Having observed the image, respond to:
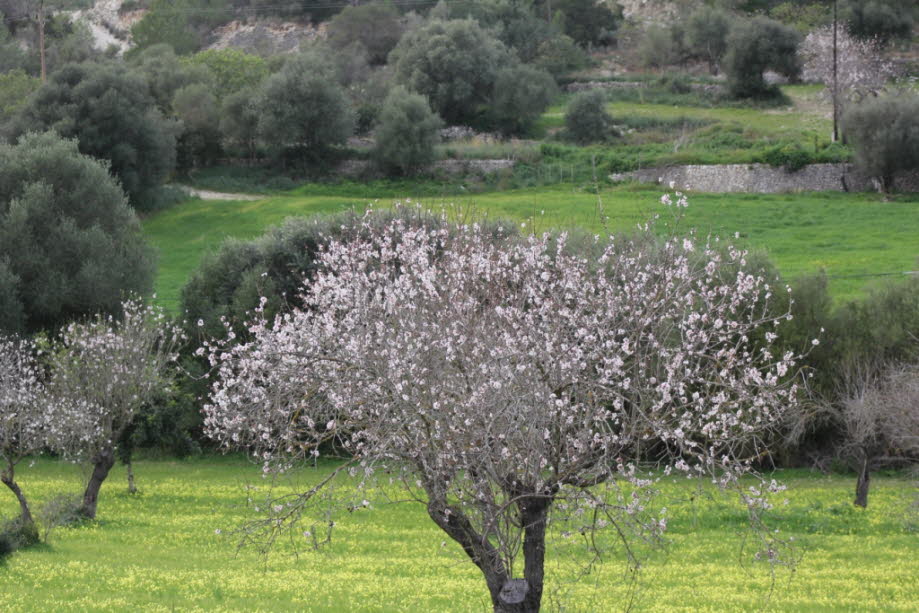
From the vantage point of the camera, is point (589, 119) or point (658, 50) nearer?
point (589, 119)

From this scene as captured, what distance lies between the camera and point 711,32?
87.4 metres

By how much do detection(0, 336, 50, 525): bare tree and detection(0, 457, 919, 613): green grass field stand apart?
5.05 feet

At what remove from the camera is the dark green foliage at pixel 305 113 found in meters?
61.6

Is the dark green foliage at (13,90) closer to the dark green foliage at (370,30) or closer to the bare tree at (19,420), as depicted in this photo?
the dark green foliage at (370,30)

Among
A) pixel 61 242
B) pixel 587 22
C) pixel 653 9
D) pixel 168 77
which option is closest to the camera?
pixel 61 242

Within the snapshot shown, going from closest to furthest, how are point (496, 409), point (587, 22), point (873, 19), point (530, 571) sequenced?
1. point (496, 409)
2. point (530, 571)
3. point (873, 19)
4. point (587, 22)

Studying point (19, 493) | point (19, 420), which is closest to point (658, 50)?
point (19, 420)

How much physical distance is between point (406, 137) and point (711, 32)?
3692 centimetres

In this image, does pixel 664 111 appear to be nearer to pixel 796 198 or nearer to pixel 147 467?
pixel 796 198

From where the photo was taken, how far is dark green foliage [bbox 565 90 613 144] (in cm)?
6681

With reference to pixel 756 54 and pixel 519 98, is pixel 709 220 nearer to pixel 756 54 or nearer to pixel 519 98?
pixel 519 98

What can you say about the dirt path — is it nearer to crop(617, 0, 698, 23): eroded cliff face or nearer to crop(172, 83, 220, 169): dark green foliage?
crop(172, 83, 220, 169): dark green foliage

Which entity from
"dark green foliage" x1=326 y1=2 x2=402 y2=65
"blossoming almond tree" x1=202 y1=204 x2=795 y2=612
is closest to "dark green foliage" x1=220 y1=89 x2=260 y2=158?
"dark green foliage" x1=326 y1=2 x2=402 y2=65

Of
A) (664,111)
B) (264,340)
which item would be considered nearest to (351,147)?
(664,111)
